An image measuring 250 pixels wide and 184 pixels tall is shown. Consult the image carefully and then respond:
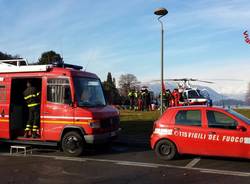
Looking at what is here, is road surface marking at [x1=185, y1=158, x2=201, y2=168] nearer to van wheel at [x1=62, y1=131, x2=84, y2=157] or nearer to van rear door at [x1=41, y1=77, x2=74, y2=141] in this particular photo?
van wheel at [x1=62, y1=131, x2=84, y2=157]

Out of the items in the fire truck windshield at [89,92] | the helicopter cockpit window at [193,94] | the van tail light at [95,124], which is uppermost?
the helicopter cockpit window at [193,94]

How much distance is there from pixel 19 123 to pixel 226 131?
23.3 feet

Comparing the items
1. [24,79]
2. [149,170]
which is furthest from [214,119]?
[24,79]

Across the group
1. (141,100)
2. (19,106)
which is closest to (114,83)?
(141,100)

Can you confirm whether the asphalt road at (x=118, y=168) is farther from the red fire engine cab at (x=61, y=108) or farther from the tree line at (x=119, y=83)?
the tree line at (x=119, y=83)

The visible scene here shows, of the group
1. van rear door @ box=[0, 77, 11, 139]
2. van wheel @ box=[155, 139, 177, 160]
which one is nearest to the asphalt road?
van wheel @ box=[155, 139, 177, 160]

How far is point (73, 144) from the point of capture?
11.7 meters

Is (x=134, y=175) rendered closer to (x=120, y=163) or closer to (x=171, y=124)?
(x=120, y=163)

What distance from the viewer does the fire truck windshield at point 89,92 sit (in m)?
11.9

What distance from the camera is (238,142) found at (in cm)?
992

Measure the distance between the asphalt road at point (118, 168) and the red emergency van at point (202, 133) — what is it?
362mm

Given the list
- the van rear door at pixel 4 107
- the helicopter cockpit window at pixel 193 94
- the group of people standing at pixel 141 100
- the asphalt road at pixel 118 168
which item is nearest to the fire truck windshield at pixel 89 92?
the asphalt road at pixel 118 168

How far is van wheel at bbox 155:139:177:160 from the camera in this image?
10773 mm

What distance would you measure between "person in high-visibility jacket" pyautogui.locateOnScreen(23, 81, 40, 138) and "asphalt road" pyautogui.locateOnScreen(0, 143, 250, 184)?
806mm
